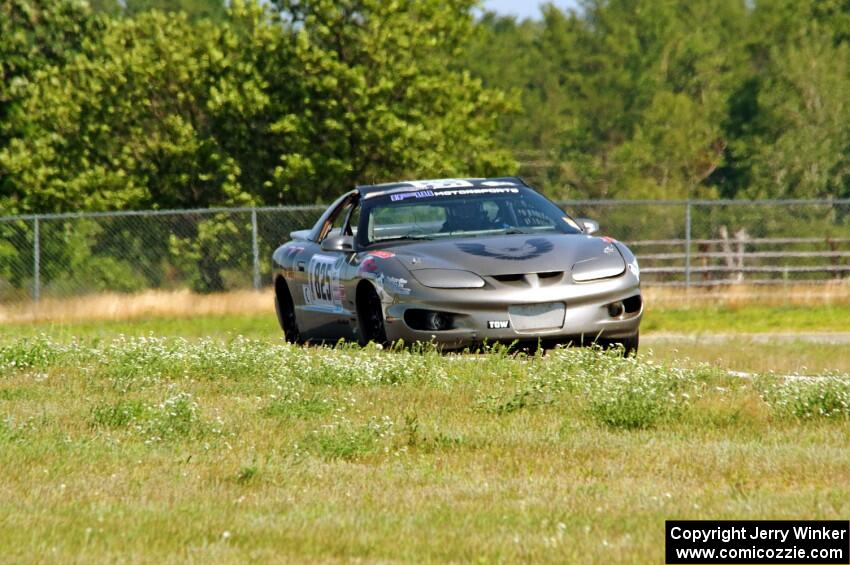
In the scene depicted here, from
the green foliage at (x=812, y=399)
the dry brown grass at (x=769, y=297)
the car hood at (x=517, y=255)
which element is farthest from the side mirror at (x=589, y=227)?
the dry brown grass at (x=769, y=297)

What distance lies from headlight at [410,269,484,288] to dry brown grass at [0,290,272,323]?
13775mm

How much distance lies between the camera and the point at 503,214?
44.8 feet

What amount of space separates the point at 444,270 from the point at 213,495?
5593 millimetres

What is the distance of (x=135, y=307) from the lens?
25984 mm

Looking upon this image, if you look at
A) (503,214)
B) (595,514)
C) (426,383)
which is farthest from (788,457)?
(503,214)

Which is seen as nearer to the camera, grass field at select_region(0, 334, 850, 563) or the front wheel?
grass field at select_region(0, 334, 850, 563)

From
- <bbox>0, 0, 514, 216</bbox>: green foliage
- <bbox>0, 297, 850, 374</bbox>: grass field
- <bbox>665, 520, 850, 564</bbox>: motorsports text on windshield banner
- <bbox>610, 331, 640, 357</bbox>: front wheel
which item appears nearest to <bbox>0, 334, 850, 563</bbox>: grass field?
<bbox>665, 520, 850, 564</bbox>: motorsports text on windshield banner

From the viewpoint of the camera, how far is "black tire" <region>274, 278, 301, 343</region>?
50.3 ft

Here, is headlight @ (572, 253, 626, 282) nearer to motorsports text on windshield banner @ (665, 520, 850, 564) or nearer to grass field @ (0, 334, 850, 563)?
grass field @ (0, 334, 850, 563)

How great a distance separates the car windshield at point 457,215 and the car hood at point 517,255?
496mm

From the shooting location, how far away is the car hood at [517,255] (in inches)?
476

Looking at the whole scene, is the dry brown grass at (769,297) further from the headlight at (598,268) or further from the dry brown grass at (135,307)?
the headlight at (598,268)

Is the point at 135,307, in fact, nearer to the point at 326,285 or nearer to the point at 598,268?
the point at 326,285

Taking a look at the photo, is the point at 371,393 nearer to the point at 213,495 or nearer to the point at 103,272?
the point at 213,495
